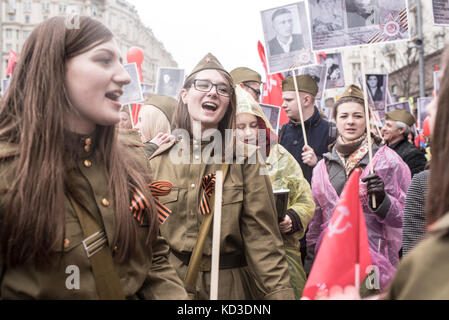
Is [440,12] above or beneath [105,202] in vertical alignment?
above

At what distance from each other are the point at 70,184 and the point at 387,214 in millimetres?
2681

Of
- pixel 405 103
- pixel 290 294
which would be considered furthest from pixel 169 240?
pixel 405 103

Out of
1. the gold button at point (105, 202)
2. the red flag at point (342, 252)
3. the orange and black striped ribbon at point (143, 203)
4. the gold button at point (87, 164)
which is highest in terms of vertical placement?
the gold button at point (87, 164)

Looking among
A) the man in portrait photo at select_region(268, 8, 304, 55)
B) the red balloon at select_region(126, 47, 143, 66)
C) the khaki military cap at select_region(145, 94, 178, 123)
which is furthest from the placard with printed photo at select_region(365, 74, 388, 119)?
the red balloon at select_region(126, 47, 143, 66)

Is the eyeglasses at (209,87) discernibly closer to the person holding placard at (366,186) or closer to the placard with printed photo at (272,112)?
the person holding placard at (366,186)

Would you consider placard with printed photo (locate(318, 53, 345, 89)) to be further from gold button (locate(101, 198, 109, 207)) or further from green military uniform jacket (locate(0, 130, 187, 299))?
gold button (locate(101, 198, 109, 207))

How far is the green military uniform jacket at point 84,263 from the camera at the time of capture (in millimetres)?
1558

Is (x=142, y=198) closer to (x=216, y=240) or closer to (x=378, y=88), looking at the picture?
(x=216, y=240)

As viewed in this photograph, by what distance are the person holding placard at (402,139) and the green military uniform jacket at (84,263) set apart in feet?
15.9

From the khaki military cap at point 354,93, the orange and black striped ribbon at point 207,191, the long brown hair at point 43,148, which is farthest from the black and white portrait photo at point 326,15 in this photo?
the long brown hair at point 43,148

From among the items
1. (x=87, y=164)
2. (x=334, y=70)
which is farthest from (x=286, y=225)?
(x=334, y=70)

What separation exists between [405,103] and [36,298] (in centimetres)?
941

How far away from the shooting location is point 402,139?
6.91 m
